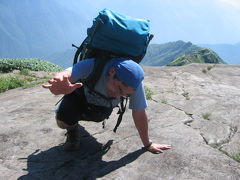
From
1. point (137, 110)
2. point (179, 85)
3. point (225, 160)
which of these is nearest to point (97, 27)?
point (137, 110)

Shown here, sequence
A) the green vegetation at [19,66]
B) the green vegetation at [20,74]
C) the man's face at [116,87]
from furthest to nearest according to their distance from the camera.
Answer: the green vegetation at [19,66], the green vegetation at [20,74], the man's face at [116,87]

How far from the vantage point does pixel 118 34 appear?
456cm

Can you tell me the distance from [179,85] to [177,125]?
3.85m

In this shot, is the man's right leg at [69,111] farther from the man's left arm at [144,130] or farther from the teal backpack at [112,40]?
the man's left arm at [144,130]

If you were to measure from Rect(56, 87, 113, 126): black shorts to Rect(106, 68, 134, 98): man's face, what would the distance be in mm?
656

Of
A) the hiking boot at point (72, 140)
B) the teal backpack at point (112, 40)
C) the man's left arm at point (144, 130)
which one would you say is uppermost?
the teal backpack at point (112, 40)

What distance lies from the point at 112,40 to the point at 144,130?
152cm

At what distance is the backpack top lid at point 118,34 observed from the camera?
4547 millimetres

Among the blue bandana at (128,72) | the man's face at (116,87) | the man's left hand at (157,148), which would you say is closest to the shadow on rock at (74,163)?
the man's left hand at (157,148)

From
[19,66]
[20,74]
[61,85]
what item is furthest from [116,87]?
[19,66]

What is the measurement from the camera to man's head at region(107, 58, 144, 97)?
4324mm

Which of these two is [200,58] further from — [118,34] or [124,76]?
[124,76]

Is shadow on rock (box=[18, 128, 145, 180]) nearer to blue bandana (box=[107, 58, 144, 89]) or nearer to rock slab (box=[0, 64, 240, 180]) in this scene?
rock slab (box=[0, 64, 240, 180])

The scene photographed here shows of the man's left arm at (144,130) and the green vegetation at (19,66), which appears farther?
the green vegetation at (19,66)
